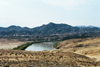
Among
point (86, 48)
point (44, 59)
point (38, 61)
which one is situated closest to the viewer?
point (38, 61)

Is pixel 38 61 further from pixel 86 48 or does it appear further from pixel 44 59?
pixel 86 48

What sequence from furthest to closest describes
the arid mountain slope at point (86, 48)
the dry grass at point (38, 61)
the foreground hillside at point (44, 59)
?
the arid mountain slope at point (86, 48) < the foreground hillside at point (44, 59) < the dry grass at point (38, 61)

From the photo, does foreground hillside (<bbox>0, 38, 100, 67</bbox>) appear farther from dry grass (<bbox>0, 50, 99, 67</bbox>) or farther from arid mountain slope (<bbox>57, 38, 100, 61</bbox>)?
arid mountain slope (<bbox>57, 38, 100, 61</bbox>)

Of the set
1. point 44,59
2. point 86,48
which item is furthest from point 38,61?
point 86,48

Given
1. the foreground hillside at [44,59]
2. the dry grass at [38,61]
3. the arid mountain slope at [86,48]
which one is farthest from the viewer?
the arid mountain slope at [86,48]

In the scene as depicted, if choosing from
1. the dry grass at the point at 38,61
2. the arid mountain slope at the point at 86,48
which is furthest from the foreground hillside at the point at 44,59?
the arid mountain slope at the point at 86,48

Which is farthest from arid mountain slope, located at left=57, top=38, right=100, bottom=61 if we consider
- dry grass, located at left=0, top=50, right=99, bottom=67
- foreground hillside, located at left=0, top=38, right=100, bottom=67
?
dry grass, located at left=0, top=50, right=99, bottom=67

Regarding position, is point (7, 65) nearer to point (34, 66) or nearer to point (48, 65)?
point (34, 66)

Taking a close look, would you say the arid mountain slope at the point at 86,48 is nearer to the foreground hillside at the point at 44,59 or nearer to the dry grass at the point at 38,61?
the foreground hillside at the point at 44,59

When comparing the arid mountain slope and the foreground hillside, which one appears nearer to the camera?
the foreground hillside

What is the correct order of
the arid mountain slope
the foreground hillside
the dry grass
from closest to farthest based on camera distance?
the dry grass, the foreground hillside, the arid mountain slope

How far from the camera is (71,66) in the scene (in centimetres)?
1736

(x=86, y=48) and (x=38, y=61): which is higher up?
(x=38, y=61)

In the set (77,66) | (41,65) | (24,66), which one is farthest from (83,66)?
(24,66)
